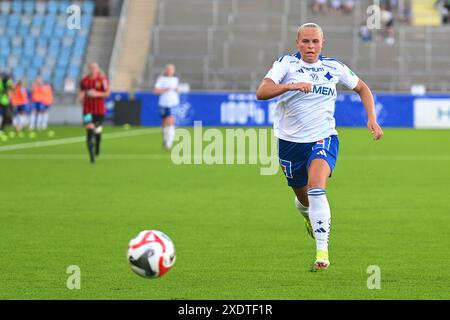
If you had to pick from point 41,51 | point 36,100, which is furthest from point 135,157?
point 41,51

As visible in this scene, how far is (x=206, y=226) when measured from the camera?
569 inches

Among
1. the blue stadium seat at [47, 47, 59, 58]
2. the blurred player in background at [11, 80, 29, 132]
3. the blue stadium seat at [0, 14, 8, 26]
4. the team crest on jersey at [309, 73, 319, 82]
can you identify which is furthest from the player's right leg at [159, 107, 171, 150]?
the blue stadium seat at [0, 14, 8, 26]

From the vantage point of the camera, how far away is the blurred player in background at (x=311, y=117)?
35.6 feet

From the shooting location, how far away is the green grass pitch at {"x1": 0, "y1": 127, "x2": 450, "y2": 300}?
388 inches

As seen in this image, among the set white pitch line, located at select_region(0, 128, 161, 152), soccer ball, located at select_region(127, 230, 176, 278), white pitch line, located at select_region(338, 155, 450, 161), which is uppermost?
soccer ball, located at select_region(127, 230, 176, 278)

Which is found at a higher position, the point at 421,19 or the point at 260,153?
the point at 421,19

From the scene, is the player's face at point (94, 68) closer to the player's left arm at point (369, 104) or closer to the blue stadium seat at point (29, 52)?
the player's left arm at point (369, 104)

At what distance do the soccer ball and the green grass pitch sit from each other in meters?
0.17

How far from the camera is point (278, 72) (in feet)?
36.1

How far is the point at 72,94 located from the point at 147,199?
31.9 meters

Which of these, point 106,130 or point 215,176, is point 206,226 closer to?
point 215,176

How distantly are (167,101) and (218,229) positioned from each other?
Result: 56.9 feet

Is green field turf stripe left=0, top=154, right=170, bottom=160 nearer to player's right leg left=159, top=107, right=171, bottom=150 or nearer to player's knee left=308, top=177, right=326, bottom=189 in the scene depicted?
player's right leg left=159, top=107, right=171, bottom=150
